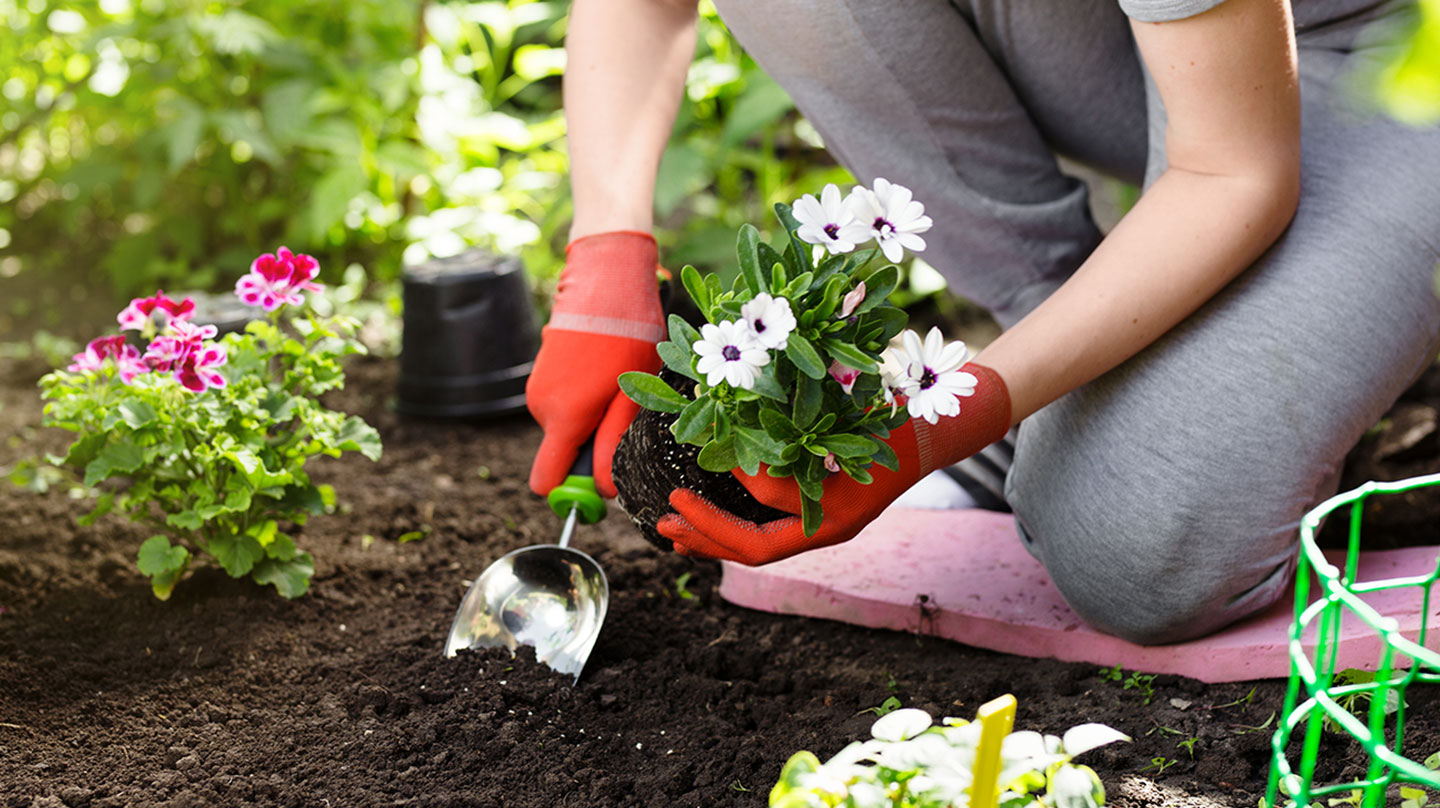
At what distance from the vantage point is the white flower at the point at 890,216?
97cm

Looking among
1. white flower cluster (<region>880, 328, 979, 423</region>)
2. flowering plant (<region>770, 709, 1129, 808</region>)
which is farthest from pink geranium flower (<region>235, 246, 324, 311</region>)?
flowering plant (<region>770, 709, 1129, 808</region>)

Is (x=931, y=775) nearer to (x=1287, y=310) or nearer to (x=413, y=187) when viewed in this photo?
(x=1287, y=310)

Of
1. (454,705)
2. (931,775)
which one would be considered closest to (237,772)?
(454,705)

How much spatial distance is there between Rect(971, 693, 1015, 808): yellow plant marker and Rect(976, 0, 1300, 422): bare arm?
1.63 ft

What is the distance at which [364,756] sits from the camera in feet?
3.86

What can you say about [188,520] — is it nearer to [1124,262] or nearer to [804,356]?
[804,356]

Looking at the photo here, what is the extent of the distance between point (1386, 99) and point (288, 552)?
135 cm

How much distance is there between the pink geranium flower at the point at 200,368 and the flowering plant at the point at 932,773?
846mm

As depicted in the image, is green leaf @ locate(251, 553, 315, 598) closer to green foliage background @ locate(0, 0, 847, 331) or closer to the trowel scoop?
the trowel scoop

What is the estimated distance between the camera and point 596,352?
1330 mm

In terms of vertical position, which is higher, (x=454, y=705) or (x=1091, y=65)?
(x=1091, y=65)

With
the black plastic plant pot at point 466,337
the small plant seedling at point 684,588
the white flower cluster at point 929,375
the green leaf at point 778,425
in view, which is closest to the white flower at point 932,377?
the white flower cluster at point 929,375

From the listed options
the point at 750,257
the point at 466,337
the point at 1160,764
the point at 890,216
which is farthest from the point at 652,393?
the point at 466,337

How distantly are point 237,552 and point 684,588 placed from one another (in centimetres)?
59
